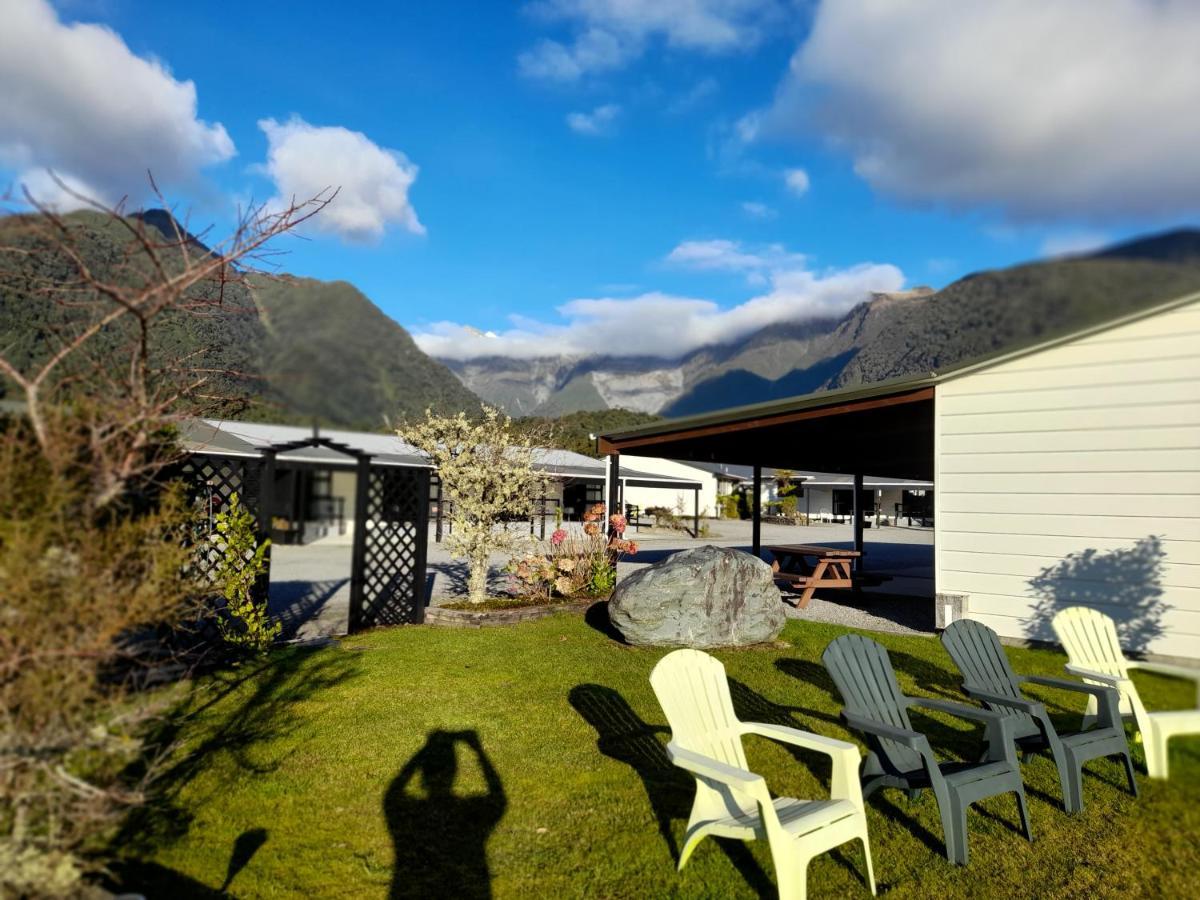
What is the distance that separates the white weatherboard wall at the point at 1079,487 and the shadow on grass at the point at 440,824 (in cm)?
522

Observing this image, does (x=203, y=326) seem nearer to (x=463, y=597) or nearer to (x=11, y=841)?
(x=11, y=841)

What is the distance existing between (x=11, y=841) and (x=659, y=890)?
2.15m

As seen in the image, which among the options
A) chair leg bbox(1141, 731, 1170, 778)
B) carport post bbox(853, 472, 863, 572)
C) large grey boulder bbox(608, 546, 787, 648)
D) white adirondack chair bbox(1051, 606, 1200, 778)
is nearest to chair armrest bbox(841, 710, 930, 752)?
white adirondack chair bbox(1051, 606, 1200, 778)

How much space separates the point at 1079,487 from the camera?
6.91 metres

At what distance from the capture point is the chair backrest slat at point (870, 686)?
3602 mm

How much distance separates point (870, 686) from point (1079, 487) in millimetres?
4512

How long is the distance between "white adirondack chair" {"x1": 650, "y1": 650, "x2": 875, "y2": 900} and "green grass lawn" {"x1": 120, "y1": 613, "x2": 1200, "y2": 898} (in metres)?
0.26

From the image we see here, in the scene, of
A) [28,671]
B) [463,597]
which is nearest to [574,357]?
[463,597]

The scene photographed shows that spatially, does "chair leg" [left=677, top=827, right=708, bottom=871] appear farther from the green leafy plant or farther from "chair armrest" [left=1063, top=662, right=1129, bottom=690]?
the green leafy plant

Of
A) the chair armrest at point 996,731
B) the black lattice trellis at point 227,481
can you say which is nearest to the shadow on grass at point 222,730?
the black lattice trellis at point 227,481

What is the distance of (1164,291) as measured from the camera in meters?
0.59

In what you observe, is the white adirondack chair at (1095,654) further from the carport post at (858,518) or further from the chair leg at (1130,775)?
the carport post at (858,518)

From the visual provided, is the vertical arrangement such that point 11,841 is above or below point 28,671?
below

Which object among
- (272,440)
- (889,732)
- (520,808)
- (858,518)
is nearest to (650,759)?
(520,808)
